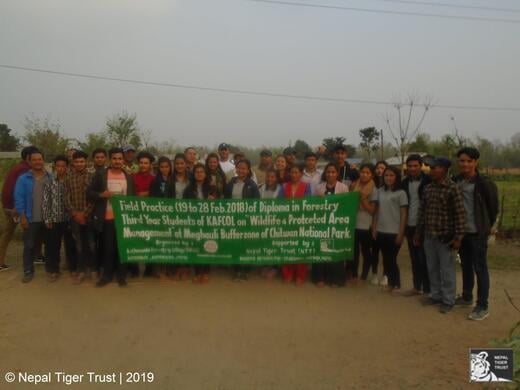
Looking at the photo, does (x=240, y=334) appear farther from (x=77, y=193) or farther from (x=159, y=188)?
(x=77, y=193)

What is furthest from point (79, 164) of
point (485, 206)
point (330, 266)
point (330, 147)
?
point (330, 147)

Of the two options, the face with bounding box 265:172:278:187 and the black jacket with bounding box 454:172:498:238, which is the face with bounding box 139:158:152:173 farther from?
the black jacket with bounding box 454:172:498:238

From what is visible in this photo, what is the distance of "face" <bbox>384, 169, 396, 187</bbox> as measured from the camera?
5015mm

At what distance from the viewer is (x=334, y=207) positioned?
518cm

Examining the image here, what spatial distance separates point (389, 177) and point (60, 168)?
14.2 ft

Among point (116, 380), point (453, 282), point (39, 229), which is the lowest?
point (116, 380)

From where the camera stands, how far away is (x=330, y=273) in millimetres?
5363

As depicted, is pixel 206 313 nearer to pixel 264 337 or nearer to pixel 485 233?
pixel 264 337

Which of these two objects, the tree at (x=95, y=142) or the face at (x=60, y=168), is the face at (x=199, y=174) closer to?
the face at (x=60, y=168)

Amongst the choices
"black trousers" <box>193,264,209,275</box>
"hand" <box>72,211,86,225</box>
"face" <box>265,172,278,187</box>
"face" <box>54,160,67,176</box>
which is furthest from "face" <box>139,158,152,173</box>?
"face" <box>265,172,278,187</box>

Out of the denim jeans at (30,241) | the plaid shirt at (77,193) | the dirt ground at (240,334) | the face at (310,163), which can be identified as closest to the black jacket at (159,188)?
the plaid shirt at (77,193)

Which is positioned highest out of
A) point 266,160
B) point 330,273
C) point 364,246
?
point 266,160

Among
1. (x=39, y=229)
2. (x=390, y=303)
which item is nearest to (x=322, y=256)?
(x=390, y=303)

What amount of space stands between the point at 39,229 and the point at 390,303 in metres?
4.65
